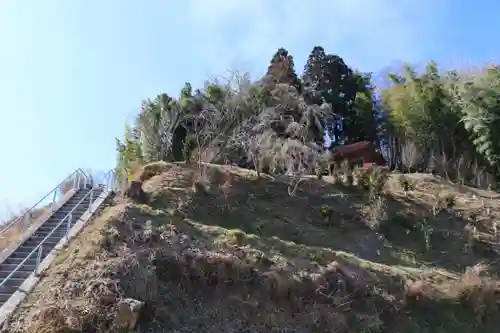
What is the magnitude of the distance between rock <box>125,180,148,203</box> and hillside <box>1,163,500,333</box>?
0.33m

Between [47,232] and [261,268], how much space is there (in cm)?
545

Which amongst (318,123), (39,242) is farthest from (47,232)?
(318,123)

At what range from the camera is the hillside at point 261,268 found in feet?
32.1

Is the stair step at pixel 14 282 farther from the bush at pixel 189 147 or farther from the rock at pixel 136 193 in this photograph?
the bush at pixel 189 147

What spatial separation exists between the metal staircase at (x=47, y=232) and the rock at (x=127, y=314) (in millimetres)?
2285

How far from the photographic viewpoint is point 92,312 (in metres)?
9.02

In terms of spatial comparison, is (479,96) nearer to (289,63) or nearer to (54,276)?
(289,63)

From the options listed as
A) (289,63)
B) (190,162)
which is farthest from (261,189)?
(289,63)

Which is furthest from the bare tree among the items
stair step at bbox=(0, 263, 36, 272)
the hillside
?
stair step at bbox=(0, 263, 36, 272)

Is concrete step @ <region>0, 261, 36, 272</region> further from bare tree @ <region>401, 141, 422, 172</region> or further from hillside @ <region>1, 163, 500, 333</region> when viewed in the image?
bare tree @ <region>401, 141, 422, 172</region>

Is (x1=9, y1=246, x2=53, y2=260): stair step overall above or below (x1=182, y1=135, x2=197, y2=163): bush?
below

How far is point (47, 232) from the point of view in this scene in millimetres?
13516

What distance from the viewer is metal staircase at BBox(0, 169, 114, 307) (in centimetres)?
1055

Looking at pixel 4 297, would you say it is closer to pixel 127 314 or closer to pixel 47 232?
pixel 127 314
